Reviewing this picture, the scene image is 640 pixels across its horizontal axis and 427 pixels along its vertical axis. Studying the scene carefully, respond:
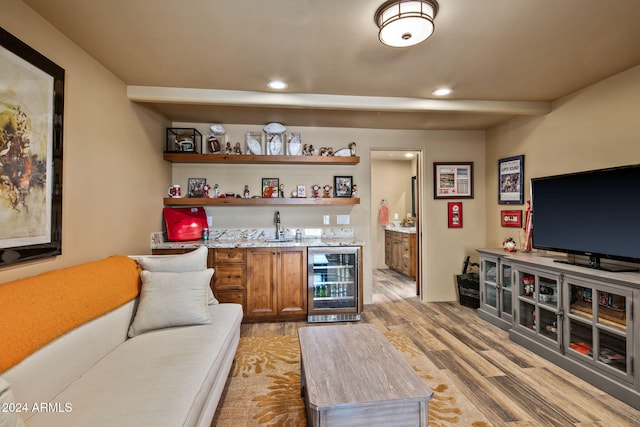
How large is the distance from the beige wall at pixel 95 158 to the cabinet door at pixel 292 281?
1.45m

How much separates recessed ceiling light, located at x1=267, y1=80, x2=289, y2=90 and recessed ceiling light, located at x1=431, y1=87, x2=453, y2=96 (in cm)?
146

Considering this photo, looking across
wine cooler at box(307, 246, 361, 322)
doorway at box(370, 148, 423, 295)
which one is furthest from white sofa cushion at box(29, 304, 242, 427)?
doorway at box(370, 148, 423, 295)

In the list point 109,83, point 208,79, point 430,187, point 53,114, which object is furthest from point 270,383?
point 430,187

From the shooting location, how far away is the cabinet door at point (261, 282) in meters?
3.43

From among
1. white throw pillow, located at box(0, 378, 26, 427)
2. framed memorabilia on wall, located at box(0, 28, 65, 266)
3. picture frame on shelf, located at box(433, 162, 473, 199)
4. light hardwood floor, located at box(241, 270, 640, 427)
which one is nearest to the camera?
white throw pillow, located at box(0, 378, 26, 427)

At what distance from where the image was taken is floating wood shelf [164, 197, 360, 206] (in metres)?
3.60

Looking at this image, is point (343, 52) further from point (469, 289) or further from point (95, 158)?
point (469, 289)

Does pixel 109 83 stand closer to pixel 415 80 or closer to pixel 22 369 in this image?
pixel 22 369

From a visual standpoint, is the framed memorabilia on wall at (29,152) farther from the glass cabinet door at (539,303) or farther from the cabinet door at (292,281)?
the glass cabinet door at (539,303)

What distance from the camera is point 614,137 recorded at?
2609 mm

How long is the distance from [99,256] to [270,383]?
166 cm

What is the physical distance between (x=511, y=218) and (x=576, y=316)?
1621mm

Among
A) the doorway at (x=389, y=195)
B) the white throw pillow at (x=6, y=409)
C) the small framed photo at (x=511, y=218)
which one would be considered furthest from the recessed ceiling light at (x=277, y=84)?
the doorway at (x=389, y=195)

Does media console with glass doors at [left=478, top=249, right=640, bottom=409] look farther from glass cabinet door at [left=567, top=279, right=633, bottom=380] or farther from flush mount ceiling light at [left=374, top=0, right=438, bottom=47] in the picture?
flush mount ceiling light at [left=374, top=0, right=438, bottom=47]
